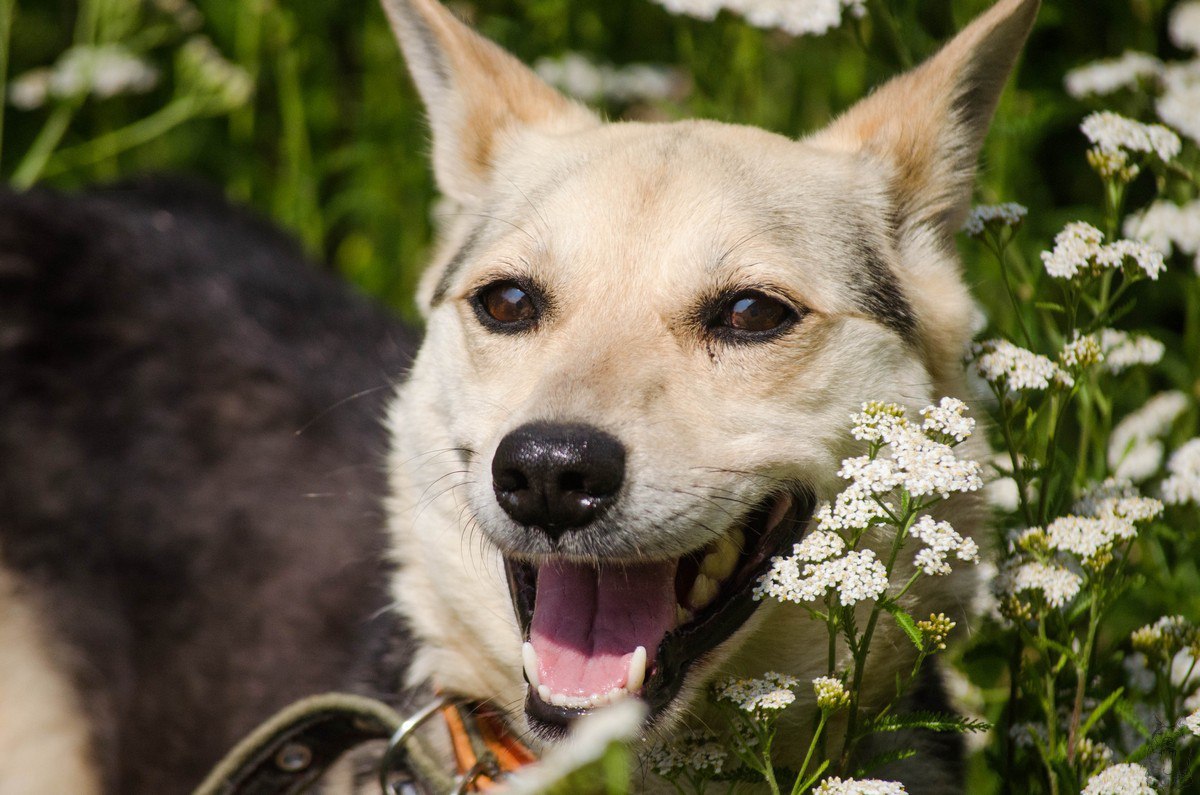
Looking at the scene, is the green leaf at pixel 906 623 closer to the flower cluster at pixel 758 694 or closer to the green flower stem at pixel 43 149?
the flower cluster at pixel 758 694

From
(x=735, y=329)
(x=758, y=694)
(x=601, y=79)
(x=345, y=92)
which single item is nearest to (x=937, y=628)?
(x=758, y=694)

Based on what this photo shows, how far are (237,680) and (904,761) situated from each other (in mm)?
2029

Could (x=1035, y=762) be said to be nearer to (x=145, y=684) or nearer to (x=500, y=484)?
(x=500, y=484)

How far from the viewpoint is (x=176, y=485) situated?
3.86 meters

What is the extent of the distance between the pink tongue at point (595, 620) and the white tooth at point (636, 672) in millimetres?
31

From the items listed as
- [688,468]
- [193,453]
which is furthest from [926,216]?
[193,453]

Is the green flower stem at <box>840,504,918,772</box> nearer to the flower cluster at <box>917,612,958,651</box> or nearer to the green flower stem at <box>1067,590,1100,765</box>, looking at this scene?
the flower cluster at <box>917,612,958,651</box>

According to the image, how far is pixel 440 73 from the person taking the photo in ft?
11.3

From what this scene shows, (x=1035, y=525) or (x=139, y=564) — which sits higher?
(x=1035, y=525)

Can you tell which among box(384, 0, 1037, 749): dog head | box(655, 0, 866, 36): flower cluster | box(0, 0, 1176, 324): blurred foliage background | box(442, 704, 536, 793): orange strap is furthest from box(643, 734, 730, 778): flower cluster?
box(0, 0, 1176, 324): blurred foliage background

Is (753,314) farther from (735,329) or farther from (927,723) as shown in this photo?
(927,723)

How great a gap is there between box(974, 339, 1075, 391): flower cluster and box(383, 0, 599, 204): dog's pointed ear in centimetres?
151

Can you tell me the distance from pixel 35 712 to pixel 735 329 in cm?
267

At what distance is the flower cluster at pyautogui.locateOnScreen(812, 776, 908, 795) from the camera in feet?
6.70
